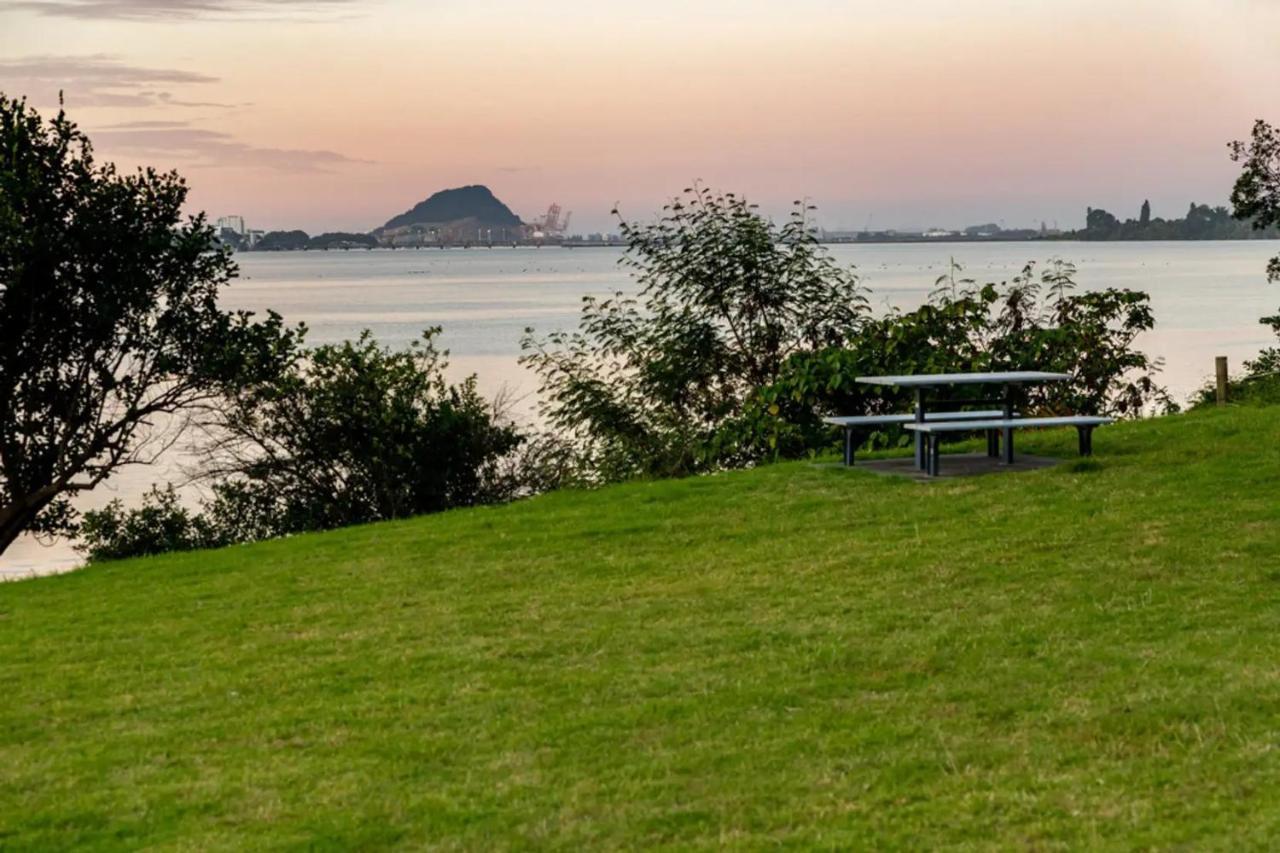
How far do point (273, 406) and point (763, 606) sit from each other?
13.5 metres

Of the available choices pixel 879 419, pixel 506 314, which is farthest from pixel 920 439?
pixel 506 314

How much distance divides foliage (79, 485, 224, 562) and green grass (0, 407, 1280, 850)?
7910 millimetres

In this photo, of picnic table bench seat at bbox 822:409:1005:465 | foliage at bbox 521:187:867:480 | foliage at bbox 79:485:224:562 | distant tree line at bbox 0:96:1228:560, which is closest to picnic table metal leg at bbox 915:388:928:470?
picnic table bench seat at bbox 822:409:1005:465

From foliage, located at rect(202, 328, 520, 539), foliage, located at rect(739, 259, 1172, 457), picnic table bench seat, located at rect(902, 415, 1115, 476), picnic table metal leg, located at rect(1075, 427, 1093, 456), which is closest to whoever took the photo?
picnic table bench seat, located at rect(902, 415, 1115, 476)

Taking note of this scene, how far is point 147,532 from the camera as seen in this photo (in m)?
22.9

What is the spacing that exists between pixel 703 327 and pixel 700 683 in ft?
50.3

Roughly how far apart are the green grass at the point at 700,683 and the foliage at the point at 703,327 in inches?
326

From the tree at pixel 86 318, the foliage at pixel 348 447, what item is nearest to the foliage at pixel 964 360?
the foliage at pixel 348 447

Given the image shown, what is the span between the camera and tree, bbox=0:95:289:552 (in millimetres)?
21516

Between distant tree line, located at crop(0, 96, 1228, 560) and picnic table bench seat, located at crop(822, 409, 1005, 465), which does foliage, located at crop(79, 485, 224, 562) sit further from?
picnic table bench seat, located at crop(822, 409, 1005, 465)

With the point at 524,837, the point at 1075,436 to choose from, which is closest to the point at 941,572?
the point at 524,837

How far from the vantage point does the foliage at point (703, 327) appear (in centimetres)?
2316

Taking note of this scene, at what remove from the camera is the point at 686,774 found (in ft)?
23.5

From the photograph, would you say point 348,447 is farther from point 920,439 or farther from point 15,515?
point 920,439
